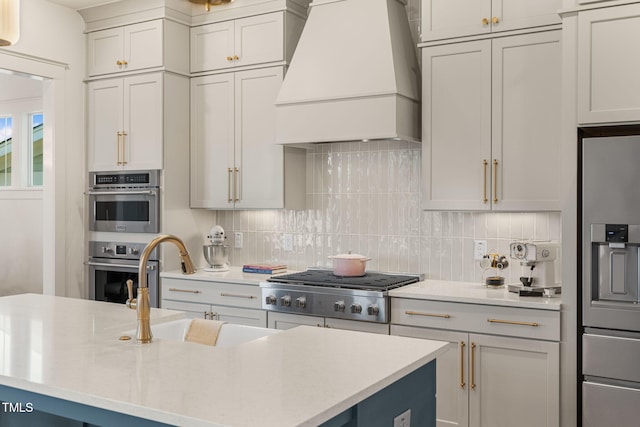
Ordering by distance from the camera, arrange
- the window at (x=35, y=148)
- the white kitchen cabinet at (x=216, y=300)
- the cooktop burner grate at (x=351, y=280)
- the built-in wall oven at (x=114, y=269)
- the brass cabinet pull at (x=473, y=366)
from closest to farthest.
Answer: the brass cabinet pull at (x=473, y=366) → the cooktop burner grate at (x=351, y=280) → the white kitchen cabinet at (x=216, y=300) → the built-in wall oven at (x=114, y=269) → the window at (x=35, y=148)

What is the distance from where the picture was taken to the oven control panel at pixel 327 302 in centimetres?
363

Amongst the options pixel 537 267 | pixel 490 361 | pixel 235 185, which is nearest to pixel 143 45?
pixel 235 185

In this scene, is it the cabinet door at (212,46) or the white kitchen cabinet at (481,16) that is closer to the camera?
the white kitchen cabinet at (481,16)

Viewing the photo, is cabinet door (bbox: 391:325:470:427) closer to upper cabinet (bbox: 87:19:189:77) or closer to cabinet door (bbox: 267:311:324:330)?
cabinet door (bbox: 267:311:324:330)

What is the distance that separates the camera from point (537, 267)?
3.49 meters

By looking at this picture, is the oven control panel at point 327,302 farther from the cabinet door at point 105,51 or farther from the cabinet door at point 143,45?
the cabinet door at point 105,51

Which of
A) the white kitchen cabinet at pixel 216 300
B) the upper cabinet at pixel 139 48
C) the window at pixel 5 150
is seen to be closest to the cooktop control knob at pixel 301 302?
the white kitchen cabinet at pixel 216 300

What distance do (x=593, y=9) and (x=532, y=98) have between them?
0.58 metres

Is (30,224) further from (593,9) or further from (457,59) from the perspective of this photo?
(593,9)

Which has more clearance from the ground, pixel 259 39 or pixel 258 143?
pixel 259 39

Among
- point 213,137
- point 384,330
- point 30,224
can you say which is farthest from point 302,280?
point 30,224

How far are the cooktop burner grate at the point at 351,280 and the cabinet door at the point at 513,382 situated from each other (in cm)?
62

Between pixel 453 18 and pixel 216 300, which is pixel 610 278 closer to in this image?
pixel 453 18

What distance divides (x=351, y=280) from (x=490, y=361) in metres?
0.98
